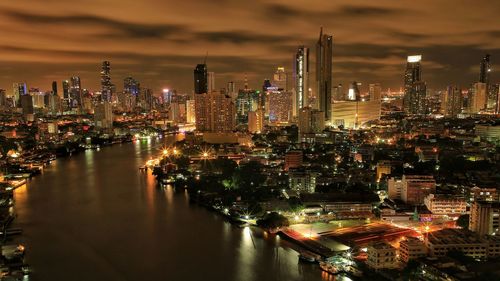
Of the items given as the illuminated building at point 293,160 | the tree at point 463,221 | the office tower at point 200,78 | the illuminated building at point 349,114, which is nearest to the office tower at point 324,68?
the illuminated building at point 349,114

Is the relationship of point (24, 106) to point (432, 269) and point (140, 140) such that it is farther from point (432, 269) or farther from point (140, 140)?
point (432, 269)

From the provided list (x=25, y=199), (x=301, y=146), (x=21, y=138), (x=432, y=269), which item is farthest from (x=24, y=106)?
(x=432, y=269)

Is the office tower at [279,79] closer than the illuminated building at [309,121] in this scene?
No

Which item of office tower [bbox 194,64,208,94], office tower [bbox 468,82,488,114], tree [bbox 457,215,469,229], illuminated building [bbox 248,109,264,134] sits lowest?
tree [bbox 457,215,469,229]

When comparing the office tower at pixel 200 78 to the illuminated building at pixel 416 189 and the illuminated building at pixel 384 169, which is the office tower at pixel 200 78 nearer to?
the illuminated building at pixel 384 169

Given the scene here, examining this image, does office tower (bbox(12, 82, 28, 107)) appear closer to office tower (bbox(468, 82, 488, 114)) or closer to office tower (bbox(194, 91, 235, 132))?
office tower (bbox(194, 91, 235, 132))

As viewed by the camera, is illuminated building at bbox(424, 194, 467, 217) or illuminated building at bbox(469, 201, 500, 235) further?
illuminated building at bbox(424, 194, 467, 217)

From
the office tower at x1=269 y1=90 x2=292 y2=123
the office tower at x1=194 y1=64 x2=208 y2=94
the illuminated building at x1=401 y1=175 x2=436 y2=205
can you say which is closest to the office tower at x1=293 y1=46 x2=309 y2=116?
the office tower at x1=269 y1=90 x2=292 y2=123
